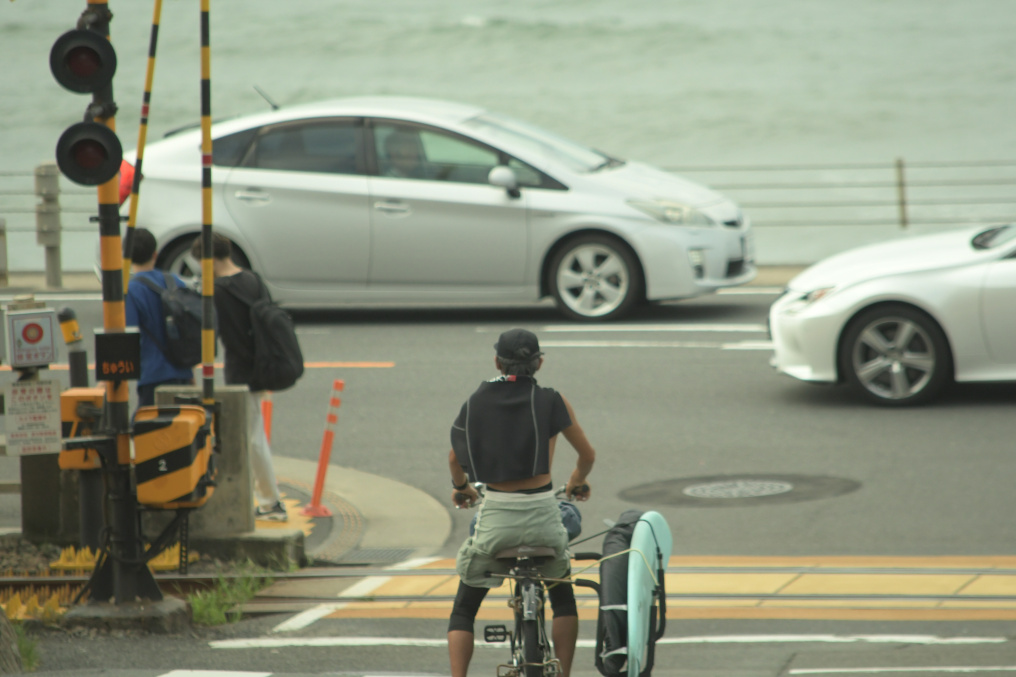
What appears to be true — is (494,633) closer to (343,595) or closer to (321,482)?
(343,595)

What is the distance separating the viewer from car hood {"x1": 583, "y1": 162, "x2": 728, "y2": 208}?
43.0ft

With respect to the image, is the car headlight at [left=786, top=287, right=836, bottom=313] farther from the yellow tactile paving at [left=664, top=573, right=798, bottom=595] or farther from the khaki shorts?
the khaki shorts

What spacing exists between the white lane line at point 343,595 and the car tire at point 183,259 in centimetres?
634

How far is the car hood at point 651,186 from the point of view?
13.1m

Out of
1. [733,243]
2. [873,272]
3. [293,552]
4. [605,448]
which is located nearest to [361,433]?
[605,448]

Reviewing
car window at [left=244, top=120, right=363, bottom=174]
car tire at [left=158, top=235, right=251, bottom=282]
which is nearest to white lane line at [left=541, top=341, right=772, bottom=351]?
car window at [left=244, top=120, right=363, bottom=174]

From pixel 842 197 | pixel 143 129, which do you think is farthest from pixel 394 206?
pixel 842 197

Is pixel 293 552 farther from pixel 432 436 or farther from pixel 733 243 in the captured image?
pixel 733 243

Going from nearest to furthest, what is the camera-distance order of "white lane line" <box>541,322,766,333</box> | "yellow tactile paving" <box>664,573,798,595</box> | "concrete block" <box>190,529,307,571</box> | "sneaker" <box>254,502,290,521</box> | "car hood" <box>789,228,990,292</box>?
"yellow tactile paving" <box>664,573,798,595</box> → "concrete block" <box>190,529,307,571</box> → "sneaker" <box>254,502,290,521</box> → "car hood" <box>789,228,990,292</box> → "white lane line" <box>541,322,766,333</box>

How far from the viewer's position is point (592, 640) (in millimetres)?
6168

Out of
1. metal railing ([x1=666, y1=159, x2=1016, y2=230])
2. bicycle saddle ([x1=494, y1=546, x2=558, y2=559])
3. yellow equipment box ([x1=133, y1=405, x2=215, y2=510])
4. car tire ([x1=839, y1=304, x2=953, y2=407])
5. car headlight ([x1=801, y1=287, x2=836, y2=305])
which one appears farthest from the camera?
metal railing ([x1=666, y1=159, x2=1016, y2=230])

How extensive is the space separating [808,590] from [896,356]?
144 inches

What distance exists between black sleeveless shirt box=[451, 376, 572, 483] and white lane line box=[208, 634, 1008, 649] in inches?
62.0

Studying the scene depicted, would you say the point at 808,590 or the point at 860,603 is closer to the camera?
the point at 860,603
